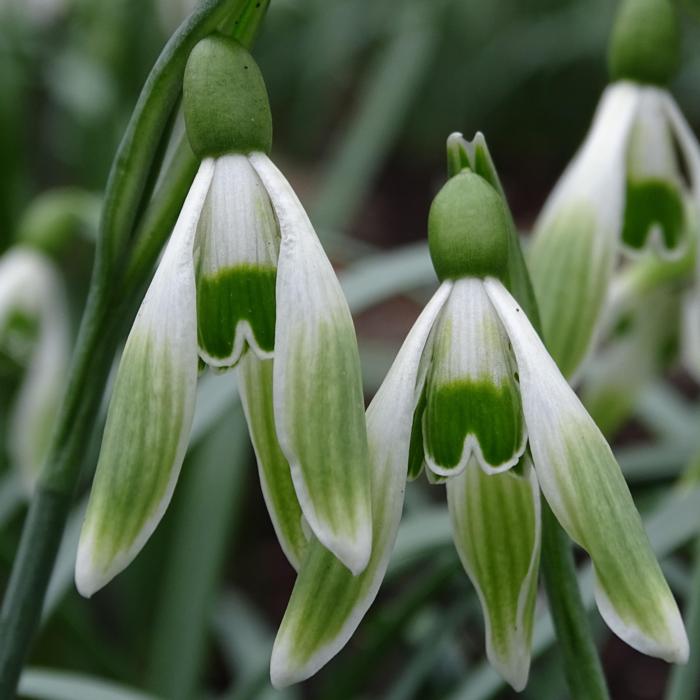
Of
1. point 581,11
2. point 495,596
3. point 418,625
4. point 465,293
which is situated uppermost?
point 581,11

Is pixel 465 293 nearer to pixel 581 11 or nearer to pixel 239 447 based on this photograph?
pixel 239 447

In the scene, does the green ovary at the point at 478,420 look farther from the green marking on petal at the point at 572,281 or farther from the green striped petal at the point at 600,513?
the green marking on petal at the point at 572,281

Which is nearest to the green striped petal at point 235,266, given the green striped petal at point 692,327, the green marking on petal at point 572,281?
the green marking on petal at point 572,281

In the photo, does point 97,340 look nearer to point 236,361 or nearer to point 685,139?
point 236,361

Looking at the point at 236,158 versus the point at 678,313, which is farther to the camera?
the point at 678,313

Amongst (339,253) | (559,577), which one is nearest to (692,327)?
(559,577)

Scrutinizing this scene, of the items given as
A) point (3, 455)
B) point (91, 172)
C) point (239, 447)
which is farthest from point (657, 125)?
point (91, 172)
